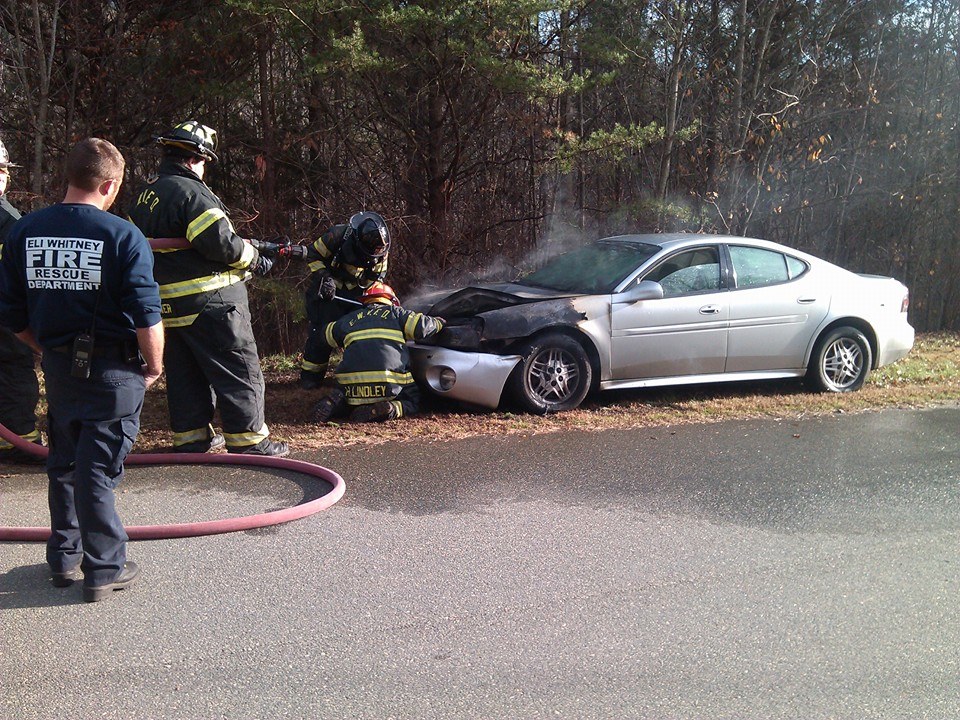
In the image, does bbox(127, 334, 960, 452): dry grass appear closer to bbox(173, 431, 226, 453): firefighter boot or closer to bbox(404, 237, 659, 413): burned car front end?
bbox(404, 237, 659, 413): burned car front end

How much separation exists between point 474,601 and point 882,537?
226 centimetres

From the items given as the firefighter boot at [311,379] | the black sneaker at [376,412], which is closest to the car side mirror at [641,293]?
the black sneaker at [376,412]

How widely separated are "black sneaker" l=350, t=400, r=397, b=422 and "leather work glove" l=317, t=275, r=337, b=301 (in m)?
1.42

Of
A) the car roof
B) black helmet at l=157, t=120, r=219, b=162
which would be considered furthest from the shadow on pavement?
the car roof

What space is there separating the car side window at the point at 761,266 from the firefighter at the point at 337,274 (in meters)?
3.08

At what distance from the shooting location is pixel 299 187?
11648 millimetres

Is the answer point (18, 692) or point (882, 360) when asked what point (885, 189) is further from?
point (18, 692)

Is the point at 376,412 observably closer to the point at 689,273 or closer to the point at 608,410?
the point at 608,410

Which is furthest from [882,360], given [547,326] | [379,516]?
[379,516]

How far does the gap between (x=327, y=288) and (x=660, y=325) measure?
114 inches

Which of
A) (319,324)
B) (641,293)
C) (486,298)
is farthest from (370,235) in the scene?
(641,293)

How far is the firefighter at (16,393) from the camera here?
20.0ft

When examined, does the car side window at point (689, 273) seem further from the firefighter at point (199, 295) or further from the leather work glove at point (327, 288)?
the firefighter at point (199, 295)

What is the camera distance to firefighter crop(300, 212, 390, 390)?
8.23m
